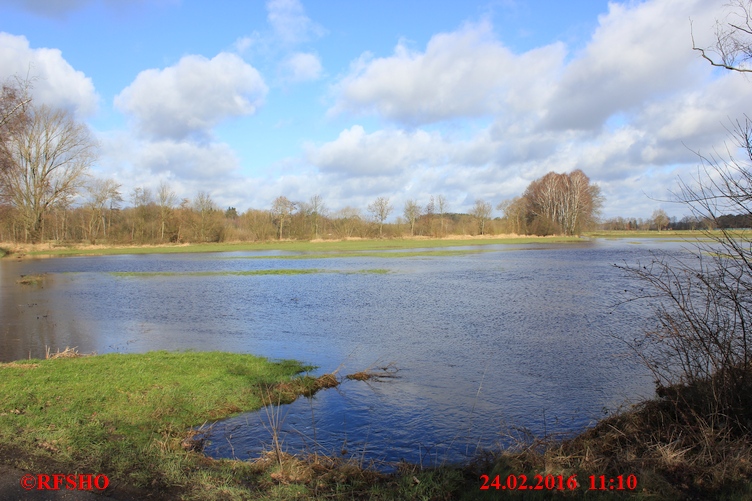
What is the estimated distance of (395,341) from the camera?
14.6 m

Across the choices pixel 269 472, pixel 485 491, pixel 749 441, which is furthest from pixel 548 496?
pixel 269 472

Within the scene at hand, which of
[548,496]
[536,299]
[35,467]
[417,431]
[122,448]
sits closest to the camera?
[548,496]

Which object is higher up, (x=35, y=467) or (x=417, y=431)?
(x=35, y=467)

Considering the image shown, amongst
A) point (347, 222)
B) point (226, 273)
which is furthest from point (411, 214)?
point (226, 273)

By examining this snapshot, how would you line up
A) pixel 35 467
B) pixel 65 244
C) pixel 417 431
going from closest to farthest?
1. pixel 35 467
2. pixel 417 431
3. pixel 65 244

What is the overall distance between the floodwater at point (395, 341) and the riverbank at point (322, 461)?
0.85 metres

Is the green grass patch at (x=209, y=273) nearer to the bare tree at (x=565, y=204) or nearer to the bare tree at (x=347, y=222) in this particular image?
the bare tree at (x=347, y=222)

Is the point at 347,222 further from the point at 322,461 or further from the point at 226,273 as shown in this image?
the point at 322,461

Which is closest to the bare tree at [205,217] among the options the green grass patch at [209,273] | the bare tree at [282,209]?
the bare tree at [282,209]

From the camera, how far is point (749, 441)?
18.7ft

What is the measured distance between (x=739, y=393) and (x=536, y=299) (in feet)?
51.8

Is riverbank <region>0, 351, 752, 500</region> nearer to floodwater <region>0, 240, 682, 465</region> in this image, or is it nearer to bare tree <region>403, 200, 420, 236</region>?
floodwater <region>0, 240, 682, 465</region>

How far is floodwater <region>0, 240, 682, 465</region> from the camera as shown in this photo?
808cm

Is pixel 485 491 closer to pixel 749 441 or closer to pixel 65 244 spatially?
pixel 749 441
